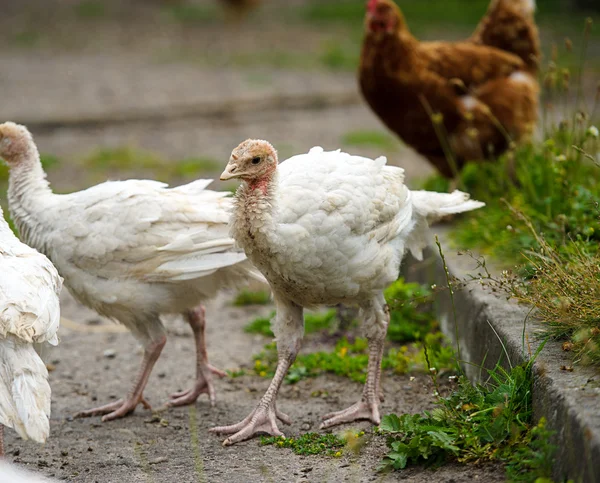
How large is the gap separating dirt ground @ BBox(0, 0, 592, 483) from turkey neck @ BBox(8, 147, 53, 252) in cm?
103

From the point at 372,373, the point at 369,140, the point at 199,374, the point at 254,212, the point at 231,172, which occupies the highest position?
the point at 231,172

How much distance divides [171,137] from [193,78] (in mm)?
2765

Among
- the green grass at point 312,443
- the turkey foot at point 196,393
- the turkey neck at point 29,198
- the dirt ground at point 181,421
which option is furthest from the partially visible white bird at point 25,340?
the turkey foot at point 196,393

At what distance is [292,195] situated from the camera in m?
4.11

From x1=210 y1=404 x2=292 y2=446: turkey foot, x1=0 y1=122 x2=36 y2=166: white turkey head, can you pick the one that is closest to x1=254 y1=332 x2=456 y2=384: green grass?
x1=210 y1=404 x2=292 y2=446: turkey foot

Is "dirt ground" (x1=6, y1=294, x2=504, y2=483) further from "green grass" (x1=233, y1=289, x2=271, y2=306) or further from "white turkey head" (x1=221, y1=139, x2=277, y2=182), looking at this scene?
"white turkey head" (x1=221, y1=139, x2=277, y2=182)

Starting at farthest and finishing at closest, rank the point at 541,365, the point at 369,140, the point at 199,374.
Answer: the point at 369,140 → the point at 199,374 → the point at 541,365

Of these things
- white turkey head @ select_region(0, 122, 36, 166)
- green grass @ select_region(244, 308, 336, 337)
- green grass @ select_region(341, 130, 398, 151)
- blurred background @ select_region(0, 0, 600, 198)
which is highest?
white turkey head @ select_region(0, 122, 36, 166)

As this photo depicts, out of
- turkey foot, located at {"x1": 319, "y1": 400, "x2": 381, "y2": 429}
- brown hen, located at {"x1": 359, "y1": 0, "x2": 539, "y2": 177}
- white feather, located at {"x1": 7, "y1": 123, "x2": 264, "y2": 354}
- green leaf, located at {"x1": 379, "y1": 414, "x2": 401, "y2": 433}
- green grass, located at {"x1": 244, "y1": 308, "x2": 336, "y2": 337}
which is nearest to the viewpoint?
green leaf, located at {"x1": 379, "y1": 414, "x2": 401, "y2": 433}

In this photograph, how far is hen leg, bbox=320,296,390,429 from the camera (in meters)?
4.39

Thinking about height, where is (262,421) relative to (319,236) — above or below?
below

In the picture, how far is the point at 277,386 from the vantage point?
14.2ft

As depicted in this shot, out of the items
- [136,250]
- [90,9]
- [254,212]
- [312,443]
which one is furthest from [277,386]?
[90,9]

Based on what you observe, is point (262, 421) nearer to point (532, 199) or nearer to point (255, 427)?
point (255, 427)
